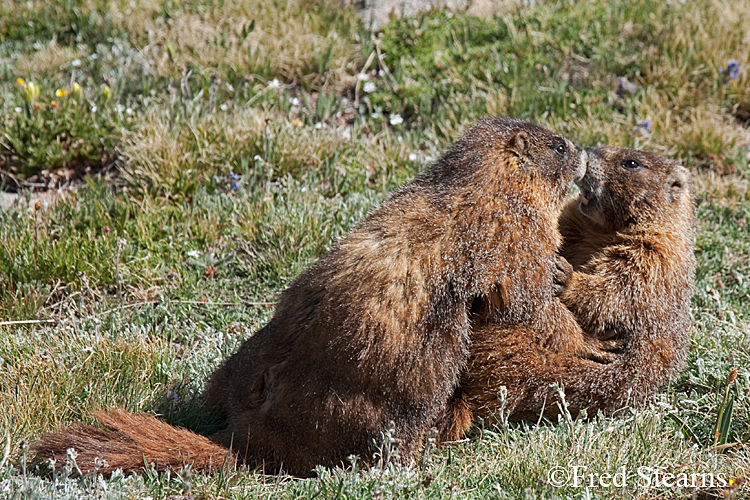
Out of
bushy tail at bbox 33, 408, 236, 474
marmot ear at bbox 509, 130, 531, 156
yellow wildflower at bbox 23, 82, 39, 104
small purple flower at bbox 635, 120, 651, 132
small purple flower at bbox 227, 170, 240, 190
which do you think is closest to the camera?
bushy tail at bbox 33, 408, 236, 474

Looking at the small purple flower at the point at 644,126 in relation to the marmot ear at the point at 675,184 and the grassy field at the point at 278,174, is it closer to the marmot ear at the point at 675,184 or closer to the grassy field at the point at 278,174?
the grassy field at the point at 278,174

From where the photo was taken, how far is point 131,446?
4.27 meters

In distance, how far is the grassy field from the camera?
443cm

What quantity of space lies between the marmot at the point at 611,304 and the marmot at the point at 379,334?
186mm

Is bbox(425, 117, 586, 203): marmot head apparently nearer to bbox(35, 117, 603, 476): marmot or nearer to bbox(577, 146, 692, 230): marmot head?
bbox(35, 117, 603, 476): marmot

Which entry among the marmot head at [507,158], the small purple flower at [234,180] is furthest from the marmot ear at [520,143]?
the small purple flower at [234,180]

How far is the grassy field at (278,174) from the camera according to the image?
4.43 m

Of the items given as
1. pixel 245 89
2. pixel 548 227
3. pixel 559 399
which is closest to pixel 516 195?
pixel 548 227

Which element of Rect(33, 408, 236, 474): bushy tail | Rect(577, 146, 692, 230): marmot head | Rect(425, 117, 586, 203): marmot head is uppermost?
Rect(425, 117, 586, 203): marmot head

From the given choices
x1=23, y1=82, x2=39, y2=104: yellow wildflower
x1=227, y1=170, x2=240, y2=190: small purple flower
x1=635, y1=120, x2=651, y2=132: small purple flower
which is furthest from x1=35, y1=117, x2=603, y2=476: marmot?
x1=23, y1=82, x2=39, y2=104: yellow wildflower

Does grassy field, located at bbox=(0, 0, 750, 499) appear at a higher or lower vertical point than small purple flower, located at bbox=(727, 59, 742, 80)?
lower

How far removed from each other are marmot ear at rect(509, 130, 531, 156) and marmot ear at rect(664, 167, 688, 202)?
4.62 ft

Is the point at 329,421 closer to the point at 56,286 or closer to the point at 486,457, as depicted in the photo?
the point at 486,457

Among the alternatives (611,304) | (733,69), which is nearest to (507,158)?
(611,304)
